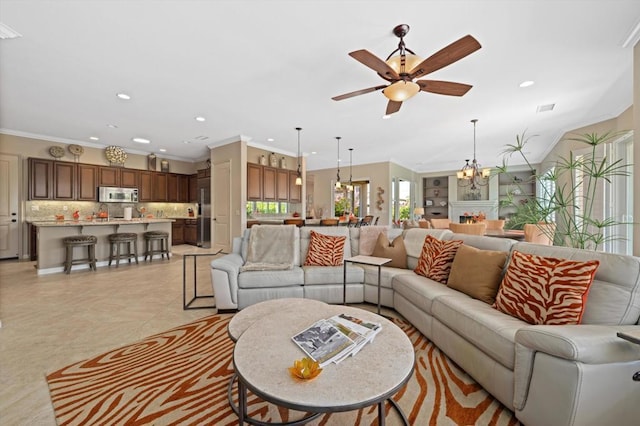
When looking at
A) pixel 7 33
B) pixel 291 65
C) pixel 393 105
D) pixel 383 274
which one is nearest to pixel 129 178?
pixel 7 33

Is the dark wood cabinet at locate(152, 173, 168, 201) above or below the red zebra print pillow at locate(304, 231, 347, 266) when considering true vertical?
above

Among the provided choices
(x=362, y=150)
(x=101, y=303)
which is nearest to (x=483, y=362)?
(x=101, y=303)

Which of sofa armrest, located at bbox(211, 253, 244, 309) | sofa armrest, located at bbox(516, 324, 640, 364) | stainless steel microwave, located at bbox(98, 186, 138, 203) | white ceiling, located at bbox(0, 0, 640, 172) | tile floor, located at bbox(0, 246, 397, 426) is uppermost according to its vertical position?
white ceiling, located at bbox(0, 0, 640, 172)

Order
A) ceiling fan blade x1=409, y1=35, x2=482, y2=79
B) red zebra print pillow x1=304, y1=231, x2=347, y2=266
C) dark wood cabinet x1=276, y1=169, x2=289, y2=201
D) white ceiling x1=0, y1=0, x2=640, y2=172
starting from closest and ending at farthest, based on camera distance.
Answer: ceiling fan blade x1=409, y1=35, x2=482, y2=79, white ceiling x1=0, y1=0, x2=640, y2=172, red zebra print pillow x1=304, y1=231, x2=347, y2=266, dark wood cabinet x1=276, y1=169, x2=289, y2=201

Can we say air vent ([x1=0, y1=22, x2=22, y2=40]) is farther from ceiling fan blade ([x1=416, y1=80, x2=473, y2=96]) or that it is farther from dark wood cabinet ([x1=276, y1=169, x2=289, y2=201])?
dark wood cabinet ([x1=276, y1=169, x2=289, y2=201])

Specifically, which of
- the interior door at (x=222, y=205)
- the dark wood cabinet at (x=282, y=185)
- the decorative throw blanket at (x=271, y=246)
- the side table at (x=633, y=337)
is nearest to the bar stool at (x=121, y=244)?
the interior door at (x=222, y=205)

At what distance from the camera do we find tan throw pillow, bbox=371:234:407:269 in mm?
3191

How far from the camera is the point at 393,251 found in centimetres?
323

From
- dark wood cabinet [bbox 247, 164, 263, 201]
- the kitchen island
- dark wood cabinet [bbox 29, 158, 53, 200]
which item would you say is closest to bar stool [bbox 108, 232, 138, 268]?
the kitchen island

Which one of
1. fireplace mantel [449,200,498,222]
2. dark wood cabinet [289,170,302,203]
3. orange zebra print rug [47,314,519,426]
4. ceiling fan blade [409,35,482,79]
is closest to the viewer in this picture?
orange zebra print rug [47,314,519,426]

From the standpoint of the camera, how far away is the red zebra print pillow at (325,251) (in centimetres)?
333

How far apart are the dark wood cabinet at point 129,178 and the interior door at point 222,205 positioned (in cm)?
253

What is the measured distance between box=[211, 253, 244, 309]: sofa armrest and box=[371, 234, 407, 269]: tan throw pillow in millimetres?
1670

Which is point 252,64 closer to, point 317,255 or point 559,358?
point 317,255
